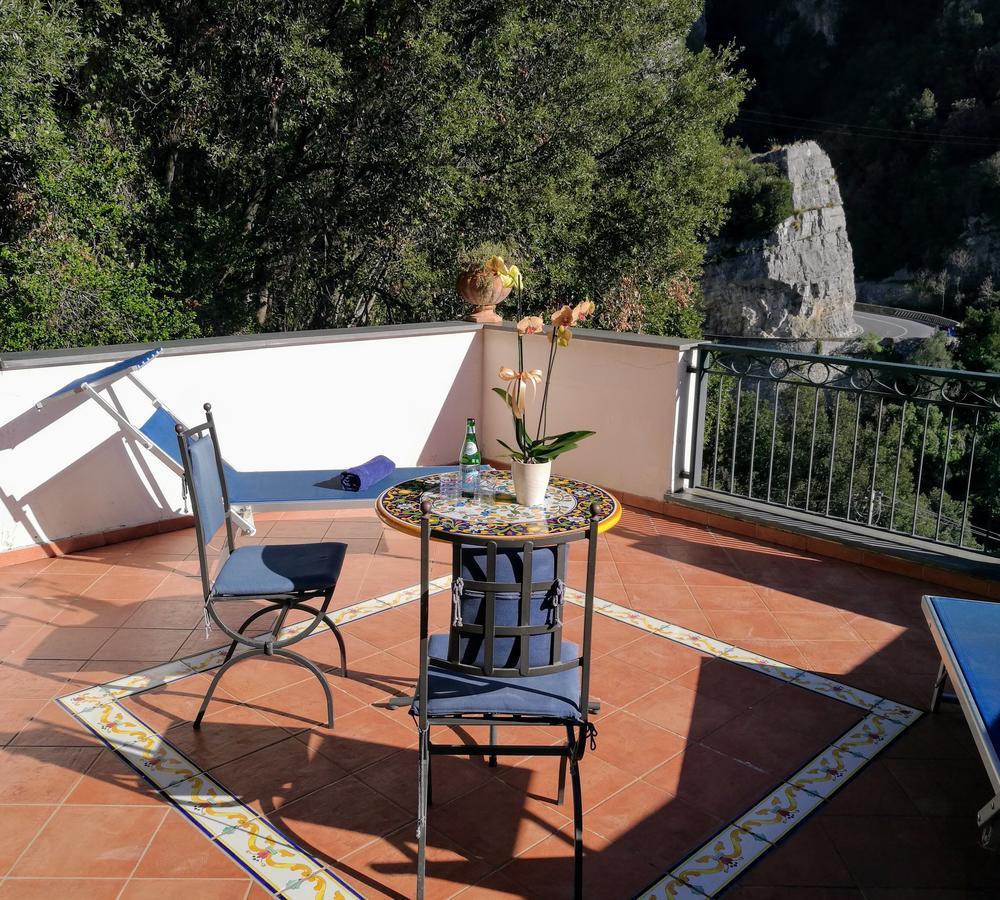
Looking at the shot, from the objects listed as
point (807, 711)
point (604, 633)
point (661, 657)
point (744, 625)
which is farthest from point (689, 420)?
point (807, 711)

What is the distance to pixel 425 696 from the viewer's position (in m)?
2.18

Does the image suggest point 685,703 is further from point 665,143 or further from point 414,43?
point 665,143

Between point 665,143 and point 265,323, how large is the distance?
18.9ft

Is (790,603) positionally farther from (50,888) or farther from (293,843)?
(50,888)

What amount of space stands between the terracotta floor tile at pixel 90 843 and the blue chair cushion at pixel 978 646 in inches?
81.5

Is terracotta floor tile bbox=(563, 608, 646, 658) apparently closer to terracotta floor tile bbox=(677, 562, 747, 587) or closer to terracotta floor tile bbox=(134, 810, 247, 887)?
terracotta floor tile bbox=(677, 562, 747, 587)

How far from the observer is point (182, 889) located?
85.0 inches

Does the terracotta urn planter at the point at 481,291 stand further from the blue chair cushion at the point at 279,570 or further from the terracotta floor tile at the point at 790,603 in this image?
the blue chair cushion at the point at 279,570

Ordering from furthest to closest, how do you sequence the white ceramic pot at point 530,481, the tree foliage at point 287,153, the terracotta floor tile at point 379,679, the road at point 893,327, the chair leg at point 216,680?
the road at point 893,327 < the tree foliage at point 287,153 < the terracotta floor tile at point 379,679 < the chair leg at point 216,680 < the white ceramic pot at point 530,481

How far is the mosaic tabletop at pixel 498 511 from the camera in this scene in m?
2.46

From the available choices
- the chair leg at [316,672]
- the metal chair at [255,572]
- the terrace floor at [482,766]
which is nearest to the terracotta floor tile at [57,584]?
the terrace floor at [482,766]

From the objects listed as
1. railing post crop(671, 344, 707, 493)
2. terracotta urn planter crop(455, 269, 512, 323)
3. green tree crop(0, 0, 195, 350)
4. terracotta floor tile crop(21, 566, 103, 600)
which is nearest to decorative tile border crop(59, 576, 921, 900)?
terracotta floor tile crop(21, 566, 103, 600)

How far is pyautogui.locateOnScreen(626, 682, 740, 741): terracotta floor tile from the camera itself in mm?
2959

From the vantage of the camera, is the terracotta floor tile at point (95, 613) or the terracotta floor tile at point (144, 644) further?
the terracotta floor tile at point (95, 613)
